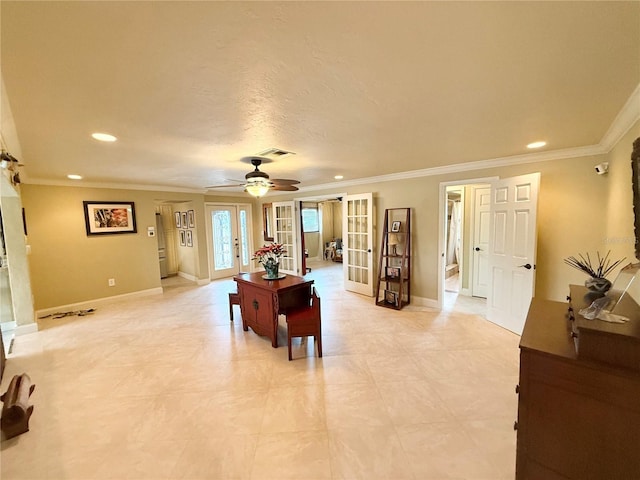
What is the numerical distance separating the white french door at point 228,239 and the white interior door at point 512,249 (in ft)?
19.0

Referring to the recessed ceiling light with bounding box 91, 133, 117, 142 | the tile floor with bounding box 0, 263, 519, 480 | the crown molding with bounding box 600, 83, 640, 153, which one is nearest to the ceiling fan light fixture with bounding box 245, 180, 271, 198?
the recessed ceiling light with bounding box 91, 133, 117, 142

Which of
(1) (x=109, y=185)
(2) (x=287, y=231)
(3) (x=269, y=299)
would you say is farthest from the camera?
(2) (x=287, y=231)

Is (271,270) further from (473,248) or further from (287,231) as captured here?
(473,248)

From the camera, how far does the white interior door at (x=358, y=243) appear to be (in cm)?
497

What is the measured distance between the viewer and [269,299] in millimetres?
3057

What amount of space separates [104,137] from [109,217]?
11.3 feet

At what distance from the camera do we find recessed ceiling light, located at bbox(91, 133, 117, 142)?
88.0 inches

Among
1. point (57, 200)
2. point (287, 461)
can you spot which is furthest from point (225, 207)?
point (287, 461)

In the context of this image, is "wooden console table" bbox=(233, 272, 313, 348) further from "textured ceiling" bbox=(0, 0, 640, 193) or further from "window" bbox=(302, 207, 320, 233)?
"window" bbox=(302, 207, 320, 233)

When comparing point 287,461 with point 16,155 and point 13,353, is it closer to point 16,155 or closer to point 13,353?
point 13,353

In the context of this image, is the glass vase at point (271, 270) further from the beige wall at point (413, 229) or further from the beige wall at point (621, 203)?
the beige wall at point (621, 203)

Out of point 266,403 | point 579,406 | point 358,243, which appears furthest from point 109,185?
point 579,406

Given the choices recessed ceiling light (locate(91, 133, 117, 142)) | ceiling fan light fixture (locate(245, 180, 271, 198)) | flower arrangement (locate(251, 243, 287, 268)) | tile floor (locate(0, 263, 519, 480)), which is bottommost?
tile floor (locate(0, 263, 519, 480))

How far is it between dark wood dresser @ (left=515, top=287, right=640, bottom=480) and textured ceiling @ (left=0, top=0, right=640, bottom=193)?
131 cm
